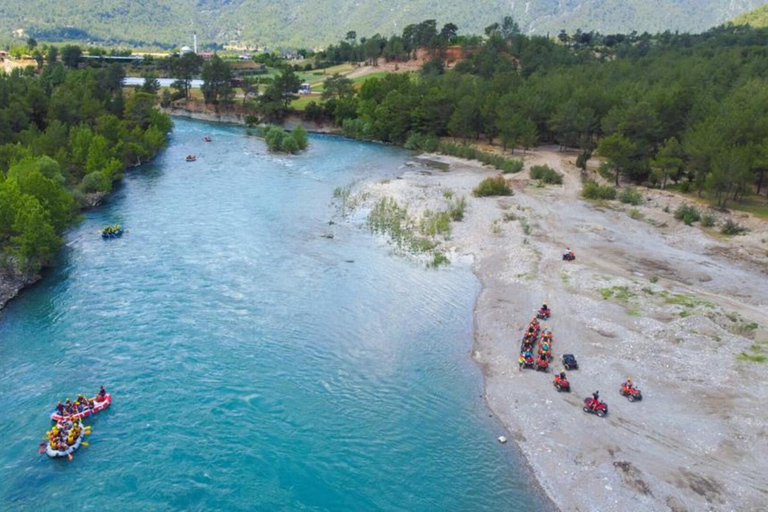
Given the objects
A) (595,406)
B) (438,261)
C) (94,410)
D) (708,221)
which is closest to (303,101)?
(438,261)

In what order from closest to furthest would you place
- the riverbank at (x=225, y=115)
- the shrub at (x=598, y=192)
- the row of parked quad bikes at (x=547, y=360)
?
the row of parked quad bikes at (x=547, y=360)
the shrub at (x=598, y=192)
the riverbank at (x=225, y=115)

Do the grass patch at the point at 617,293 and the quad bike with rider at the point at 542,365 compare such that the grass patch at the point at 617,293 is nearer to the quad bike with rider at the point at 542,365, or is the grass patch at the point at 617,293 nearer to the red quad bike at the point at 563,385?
the quad bike with rider at the point at 542,365

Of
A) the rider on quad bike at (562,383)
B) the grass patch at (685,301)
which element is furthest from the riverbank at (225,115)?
the rider on quad bike at (562,383)

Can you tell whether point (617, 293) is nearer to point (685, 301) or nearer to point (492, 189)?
point (685, 301)

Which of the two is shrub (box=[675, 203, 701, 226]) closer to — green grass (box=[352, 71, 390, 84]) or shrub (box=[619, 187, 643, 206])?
shrub (box=[619, 187, 643, 206])

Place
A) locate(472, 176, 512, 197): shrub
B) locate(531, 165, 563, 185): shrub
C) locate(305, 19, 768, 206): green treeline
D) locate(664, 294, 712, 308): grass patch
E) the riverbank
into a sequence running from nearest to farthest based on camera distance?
locate(664, 294, 712, 308): grass patch
locate(305, 19, 768, 206): green treeline
locate(472, 176, 512, 197): shrub
locate(531, 165, 563, 185): shrub
the riverbank

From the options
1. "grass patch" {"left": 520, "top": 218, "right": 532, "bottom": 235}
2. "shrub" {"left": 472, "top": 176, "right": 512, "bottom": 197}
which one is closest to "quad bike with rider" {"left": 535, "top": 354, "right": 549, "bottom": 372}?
"grass patch" {"left": 520, "top": 218, "right": 532, "bottom": 235}

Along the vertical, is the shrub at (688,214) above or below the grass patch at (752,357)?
above
